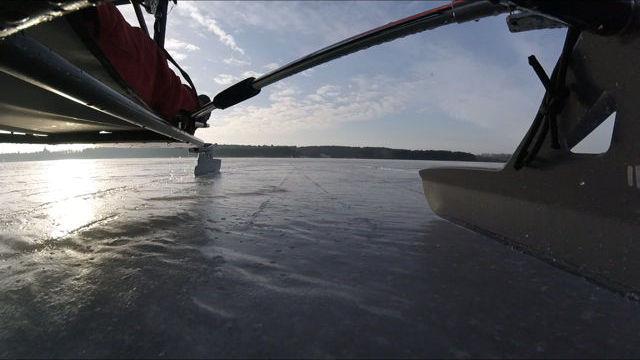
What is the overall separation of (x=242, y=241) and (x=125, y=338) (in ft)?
4.12

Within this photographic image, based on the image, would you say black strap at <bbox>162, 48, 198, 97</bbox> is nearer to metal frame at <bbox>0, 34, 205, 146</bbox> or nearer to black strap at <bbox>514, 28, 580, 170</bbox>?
metal frame at <bbox>0, 34, 205, 146</bbox>

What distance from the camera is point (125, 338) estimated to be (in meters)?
1.09

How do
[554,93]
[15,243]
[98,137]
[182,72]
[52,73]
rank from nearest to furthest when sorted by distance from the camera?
[52,73] < [554,93] < [15,243] < [182,72] < [98,137]

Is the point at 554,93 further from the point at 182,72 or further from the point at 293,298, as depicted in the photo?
the point at 182,72

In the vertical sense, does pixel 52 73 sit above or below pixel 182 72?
below

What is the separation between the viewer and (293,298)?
1387 mm

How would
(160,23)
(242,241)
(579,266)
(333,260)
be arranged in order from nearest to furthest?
(579,266) → (333,260) → (242,241) → (160,23)

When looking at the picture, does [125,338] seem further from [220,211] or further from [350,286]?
[220,211]

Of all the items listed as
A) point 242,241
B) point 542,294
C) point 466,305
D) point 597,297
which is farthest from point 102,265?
point 597,297

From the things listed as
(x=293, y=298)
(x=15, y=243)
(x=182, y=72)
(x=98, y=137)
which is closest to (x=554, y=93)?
(x=293, y=298)

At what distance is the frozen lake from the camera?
1058 mm

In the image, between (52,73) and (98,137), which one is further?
(98,137)

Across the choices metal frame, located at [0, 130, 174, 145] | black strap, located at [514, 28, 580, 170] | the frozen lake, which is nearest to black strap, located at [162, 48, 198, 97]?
metal frame, located at [0, 130, 174, 145]

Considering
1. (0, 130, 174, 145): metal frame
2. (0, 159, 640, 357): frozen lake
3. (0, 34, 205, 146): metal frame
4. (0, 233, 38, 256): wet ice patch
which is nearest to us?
(0, 159, 640, 357): frozen lake
